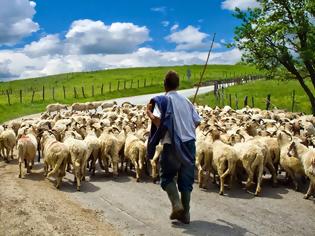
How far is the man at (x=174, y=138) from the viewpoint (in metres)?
7.42

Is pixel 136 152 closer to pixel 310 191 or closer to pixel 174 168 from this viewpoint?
pixel 174 168

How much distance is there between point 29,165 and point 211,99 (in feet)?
94.9

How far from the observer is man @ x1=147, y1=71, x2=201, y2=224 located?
7422mm

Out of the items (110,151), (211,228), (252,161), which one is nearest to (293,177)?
(252,161)

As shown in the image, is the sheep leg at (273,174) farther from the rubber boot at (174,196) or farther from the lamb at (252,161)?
the rubber boot at (174,196)

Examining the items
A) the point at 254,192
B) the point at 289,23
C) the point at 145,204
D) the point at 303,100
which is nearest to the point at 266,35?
the point at 289,23

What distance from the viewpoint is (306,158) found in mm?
10008

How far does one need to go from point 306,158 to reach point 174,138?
164 inches

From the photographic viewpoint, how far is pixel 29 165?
12727 millimetres

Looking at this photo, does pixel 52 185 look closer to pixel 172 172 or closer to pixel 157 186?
pixel 157 186

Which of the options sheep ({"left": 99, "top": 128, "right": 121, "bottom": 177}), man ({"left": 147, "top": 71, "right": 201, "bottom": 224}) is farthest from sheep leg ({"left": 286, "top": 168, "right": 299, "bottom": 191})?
sheep ({"left": 99, "top": 128, "right": 121, "bottom": 177})

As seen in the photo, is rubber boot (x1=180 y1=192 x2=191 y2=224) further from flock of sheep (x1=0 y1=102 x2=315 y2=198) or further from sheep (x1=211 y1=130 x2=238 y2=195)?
sheep (x1=211 y1=130 x2=238 y2=195)

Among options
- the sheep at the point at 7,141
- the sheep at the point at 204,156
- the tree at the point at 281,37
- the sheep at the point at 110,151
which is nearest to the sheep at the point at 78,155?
the sheep at the point at 110,151

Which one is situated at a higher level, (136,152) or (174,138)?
(174,138)
